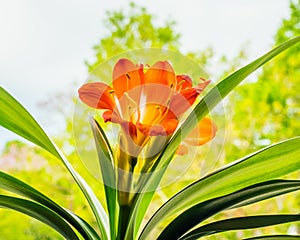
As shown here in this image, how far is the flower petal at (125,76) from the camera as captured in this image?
670 millimetres

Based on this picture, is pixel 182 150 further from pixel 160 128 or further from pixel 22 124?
pixel 22 124

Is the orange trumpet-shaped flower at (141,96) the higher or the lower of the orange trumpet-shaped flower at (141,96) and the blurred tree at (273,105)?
the lower

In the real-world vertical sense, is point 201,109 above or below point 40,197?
above

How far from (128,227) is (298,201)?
1772mm

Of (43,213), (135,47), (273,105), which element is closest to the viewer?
(43,213)

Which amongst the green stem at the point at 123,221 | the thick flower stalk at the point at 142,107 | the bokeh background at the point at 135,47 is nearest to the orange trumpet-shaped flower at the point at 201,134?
the thick flower stalk at the point at 142,107

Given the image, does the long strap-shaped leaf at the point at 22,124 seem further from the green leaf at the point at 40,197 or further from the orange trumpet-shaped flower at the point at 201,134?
the orange trumpet-shaped flower at the point at 201,134

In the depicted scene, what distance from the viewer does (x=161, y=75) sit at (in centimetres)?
69

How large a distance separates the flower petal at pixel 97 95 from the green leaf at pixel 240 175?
148 millimetres

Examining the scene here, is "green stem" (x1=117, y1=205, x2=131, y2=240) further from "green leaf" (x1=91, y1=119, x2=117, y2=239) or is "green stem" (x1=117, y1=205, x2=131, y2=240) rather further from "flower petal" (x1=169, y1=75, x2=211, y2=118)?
"flower petal" (x1=169, y1=75, x2=211, y2=118)

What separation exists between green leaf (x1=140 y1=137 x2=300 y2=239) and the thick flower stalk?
55 millimetres

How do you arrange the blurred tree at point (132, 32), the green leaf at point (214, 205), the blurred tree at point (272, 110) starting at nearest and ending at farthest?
A: the green leaf at point (214, 205) < the blurred tree at point (272, 110) < the blurred tree at point (132, 32)

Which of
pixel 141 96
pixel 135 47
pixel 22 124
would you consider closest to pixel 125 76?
pixel 141 96

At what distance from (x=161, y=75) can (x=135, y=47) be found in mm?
2006
